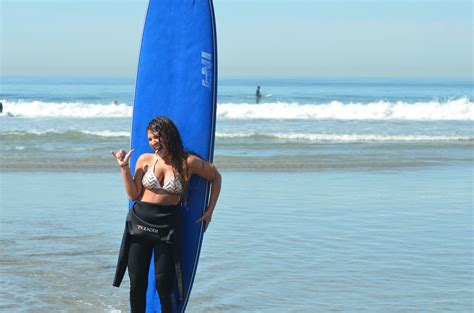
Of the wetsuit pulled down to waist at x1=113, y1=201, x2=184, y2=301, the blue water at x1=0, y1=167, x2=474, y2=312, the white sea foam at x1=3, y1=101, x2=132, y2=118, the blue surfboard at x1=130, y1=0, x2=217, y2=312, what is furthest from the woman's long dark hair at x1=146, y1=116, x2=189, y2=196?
the white sea foam at x1=3, y1=101, x2=132, y2=118

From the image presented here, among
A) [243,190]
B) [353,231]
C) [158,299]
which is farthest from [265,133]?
[158,299]

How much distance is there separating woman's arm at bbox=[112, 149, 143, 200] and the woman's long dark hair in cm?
19

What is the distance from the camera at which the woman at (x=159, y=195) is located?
4.52 metres

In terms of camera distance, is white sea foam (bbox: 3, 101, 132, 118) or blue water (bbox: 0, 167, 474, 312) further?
white sea foam (bbox: 3, 101, 132, 118)

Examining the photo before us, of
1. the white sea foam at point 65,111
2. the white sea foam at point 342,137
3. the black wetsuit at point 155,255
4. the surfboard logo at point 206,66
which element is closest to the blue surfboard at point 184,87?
the surfboard logo at point 206,66

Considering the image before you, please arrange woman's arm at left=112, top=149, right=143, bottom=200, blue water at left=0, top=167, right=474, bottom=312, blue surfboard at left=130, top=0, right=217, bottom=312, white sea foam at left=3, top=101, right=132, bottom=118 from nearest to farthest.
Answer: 1. woman's arm at left=112, top=149, right=143, bottom=200
2. blue surfboard at left=130, top=0, right=217, bottom=312
3. blue water at left=0, top=167, right=474, bottom=312
4. white sea foam at left=3, top=101, right=132, bottom=118

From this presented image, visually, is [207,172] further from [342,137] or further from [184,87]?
[342,137]

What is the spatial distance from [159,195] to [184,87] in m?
0.78

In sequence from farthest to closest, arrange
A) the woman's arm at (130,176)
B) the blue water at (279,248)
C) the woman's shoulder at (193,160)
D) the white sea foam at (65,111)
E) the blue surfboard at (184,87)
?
1. the white sea foam at (65,111)
2. the blue water at (279,248)
3. the blue surfboard at (184,87)
4. the woman's shoulder at (193,160)
5. the woman's arm at (130,176)

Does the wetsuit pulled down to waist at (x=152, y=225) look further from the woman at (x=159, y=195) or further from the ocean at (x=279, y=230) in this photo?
the ocean at (x=279, y=230)

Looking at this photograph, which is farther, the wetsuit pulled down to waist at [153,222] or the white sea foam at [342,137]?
the white sea foam at [342,137]

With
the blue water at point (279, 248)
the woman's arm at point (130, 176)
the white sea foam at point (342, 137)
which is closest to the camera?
the woman's arm at point (130, 176)

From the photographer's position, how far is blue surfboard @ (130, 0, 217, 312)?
489 centimetres

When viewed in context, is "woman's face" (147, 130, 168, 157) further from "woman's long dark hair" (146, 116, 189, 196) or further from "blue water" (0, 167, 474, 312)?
"blue water" (0, 167, 474, 312)
